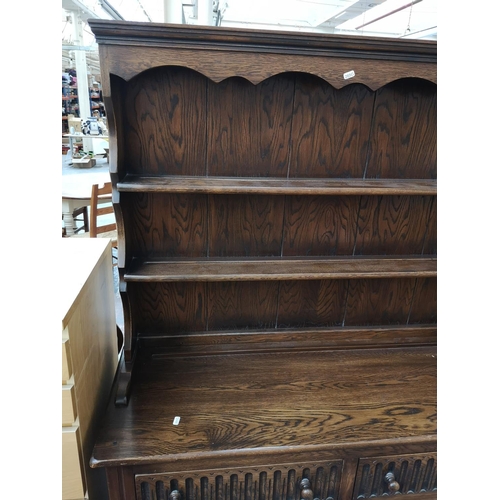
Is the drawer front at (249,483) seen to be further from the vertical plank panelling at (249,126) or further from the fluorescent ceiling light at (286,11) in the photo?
the fluorescent ceiling light at (286,11)

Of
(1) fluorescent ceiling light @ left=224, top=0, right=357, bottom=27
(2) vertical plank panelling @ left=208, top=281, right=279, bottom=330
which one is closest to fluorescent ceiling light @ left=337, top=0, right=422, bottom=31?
(1) fluorescent ceiling light @ left=224, top=0, right=357, bottom=27

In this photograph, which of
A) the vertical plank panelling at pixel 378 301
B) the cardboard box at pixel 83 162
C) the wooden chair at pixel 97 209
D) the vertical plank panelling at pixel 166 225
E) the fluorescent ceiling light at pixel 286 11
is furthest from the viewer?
the cardboard box at pixel 83 162

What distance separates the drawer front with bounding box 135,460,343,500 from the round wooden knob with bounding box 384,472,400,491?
0.50 ft

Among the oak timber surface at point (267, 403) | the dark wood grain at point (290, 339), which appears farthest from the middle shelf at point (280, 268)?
the oak timber surface at point (267, 403)

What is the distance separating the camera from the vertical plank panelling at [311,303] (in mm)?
1480

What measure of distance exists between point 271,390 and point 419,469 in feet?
1.65

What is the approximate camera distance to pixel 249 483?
3.64 ft

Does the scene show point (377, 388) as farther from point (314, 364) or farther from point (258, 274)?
point (258, 274)

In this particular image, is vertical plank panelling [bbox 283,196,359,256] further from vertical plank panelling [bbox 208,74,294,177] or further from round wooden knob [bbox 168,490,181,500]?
round wooden knob [bbox 168,490,181,500]

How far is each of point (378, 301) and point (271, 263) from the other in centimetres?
50

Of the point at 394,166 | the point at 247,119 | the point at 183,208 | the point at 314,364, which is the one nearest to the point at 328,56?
the point at 247,119

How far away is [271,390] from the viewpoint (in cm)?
127

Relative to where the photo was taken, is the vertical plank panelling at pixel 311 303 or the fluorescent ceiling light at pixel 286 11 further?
the fluorescent ceiling light at pixel 286 11

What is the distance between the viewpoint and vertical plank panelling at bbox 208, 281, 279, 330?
4.72 feet
